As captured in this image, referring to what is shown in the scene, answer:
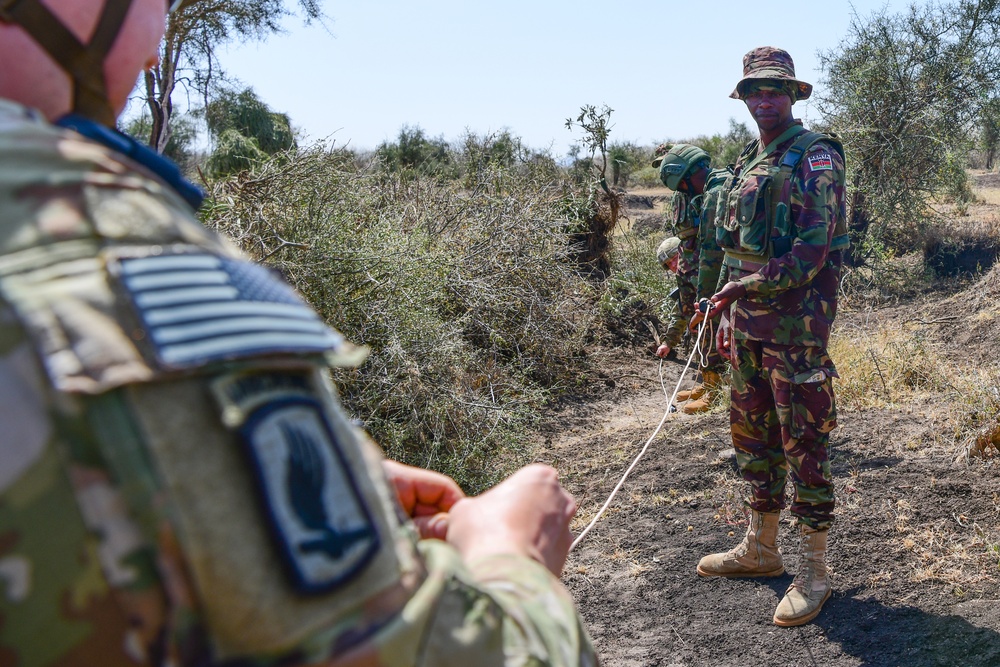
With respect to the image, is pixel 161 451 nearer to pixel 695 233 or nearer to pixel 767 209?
pixel 767 209

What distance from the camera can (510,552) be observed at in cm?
95

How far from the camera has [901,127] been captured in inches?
473

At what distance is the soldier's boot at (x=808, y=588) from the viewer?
11.3ft

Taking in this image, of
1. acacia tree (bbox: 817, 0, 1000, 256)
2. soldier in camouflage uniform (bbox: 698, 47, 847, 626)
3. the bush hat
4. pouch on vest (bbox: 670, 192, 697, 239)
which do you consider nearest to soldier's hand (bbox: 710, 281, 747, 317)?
soldier in camouflage uniform (bbox: 698, 47, 847, 626)

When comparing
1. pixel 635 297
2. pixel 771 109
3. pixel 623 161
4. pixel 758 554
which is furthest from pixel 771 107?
pixel 623 161

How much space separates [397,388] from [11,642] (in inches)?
201

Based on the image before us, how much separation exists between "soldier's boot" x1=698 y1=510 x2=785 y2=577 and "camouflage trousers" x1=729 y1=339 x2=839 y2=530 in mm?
105

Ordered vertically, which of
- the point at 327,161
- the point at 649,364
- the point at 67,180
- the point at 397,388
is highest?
the point at 327,161

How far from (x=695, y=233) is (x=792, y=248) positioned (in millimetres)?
3593

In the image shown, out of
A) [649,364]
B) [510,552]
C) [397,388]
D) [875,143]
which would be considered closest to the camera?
[510,552]

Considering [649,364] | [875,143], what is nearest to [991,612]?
[649,364]

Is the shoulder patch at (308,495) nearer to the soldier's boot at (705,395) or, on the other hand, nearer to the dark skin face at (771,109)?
the dark skin face at (771,109)

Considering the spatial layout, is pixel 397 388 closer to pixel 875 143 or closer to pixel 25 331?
pixel 25 331

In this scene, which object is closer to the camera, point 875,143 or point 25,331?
point 25,331
